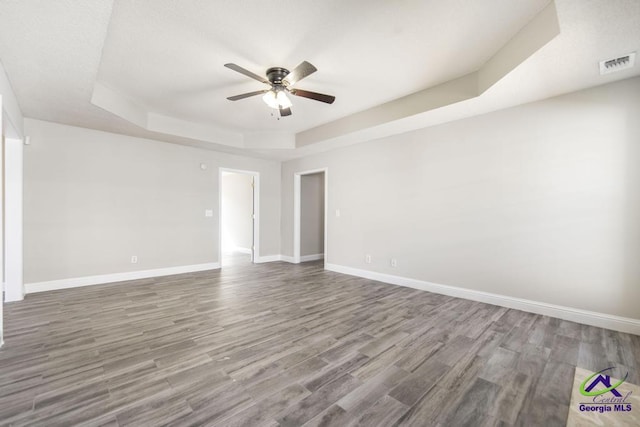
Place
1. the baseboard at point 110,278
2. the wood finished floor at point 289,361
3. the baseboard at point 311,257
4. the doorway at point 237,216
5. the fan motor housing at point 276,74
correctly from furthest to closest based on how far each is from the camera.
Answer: the doorway at point 237,216, the baseboard at point 311,257, the baseboard at point 110,278, the fan motor housing at point 276,74, the wood finished floor at point 289,361

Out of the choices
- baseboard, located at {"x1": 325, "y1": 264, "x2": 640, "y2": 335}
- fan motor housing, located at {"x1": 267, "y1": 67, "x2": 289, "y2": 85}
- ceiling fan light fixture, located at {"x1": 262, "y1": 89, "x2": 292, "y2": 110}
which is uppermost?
fan motor housing, located at {"x1": 267, "y1": 67, "x2": 289, "y2": 85}

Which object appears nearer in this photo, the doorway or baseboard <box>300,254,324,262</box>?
baseboard <box>300,254,324,262</box>

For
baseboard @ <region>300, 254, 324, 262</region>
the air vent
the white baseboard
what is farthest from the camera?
baseboard @ <region>300, 254, 324, 262</region>

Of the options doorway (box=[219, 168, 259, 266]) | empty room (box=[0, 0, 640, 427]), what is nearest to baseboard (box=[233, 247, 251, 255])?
doorway (box=[219, 168, 259, 266])

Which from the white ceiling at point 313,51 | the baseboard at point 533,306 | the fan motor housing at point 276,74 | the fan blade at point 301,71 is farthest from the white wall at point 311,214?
the fan blade at point 301,71

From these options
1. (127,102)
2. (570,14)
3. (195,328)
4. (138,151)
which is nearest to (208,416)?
(195,328)

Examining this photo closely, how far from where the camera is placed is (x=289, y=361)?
2164mm

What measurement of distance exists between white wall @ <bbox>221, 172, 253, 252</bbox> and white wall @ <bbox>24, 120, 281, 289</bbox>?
6.79 feet

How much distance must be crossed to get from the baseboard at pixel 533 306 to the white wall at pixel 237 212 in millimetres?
4713

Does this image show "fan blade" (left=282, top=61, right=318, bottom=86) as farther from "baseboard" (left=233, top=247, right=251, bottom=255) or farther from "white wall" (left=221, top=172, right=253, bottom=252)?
"baseboard" (left=233, top=247, right=251, bottom=255)

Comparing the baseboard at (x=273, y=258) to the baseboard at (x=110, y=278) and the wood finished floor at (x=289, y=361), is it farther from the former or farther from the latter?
the wood finished floor at (x=289, y=361)

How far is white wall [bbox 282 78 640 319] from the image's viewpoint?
2791mm

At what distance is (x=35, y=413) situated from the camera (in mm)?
1581

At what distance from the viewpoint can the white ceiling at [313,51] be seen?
2066 mm
